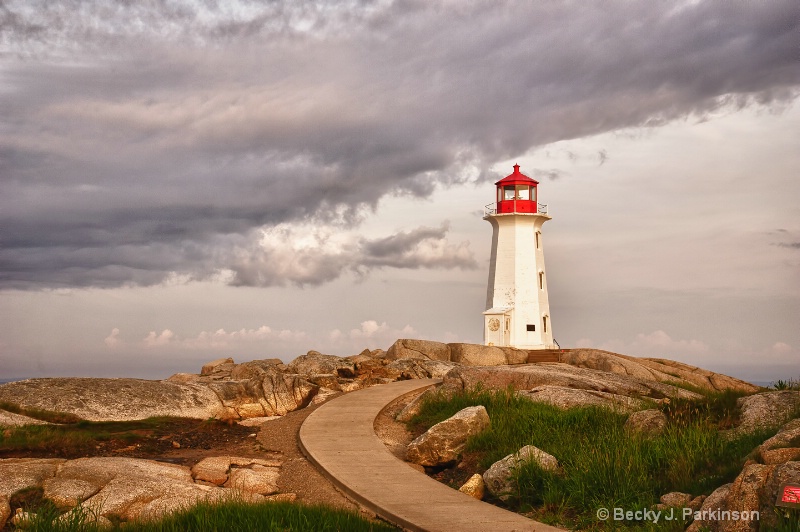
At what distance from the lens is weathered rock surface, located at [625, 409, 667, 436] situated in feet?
38.1

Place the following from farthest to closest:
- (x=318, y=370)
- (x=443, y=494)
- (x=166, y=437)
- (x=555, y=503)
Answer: (x=318, y=370)
(x=166, y=437)
(x=443, y=494)
(x=555, y=503)

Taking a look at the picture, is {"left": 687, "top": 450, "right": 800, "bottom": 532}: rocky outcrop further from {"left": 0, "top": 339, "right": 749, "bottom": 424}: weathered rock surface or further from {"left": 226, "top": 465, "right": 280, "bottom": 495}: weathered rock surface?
{"left": 0, "top": 339, "right": 749, "bottom": 424}: weathered rock surface

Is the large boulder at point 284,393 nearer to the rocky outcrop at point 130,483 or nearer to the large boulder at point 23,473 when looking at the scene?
the rocky outcrop at point 130,483

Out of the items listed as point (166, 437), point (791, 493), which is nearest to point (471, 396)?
point (166, 437)

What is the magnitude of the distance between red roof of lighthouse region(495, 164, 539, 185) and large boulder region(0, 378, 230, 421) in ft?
83.5

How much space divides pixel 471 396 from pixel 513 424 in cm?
319

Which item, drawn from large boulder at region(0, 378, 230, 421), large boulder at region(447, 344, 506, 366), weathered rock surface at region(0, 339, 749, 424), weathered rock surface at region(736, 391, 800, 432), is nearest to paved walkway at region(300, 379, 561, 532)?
weathered rock surface at region(0, 339, 749, 424)

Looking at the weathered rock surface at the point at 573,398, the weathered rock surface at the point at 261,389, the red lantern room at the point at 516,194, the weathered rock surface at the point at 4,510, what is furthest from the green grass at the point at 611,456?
Result: the red lantern room at the point at 516,194

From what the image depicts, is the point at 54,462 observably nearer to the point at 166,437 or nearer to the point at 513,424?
the point at 166,437

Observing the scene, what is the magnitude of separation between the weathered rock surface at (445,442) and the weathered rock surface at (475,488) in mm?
1950

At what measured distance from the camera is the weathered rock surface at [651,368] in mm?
31891

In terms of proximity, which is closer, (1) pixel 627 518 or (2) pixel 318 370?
(1) pixel 627 518

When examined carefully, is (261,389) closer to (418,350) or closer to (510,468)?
(510,468)

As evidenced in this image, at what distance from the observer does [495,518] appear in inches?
349
